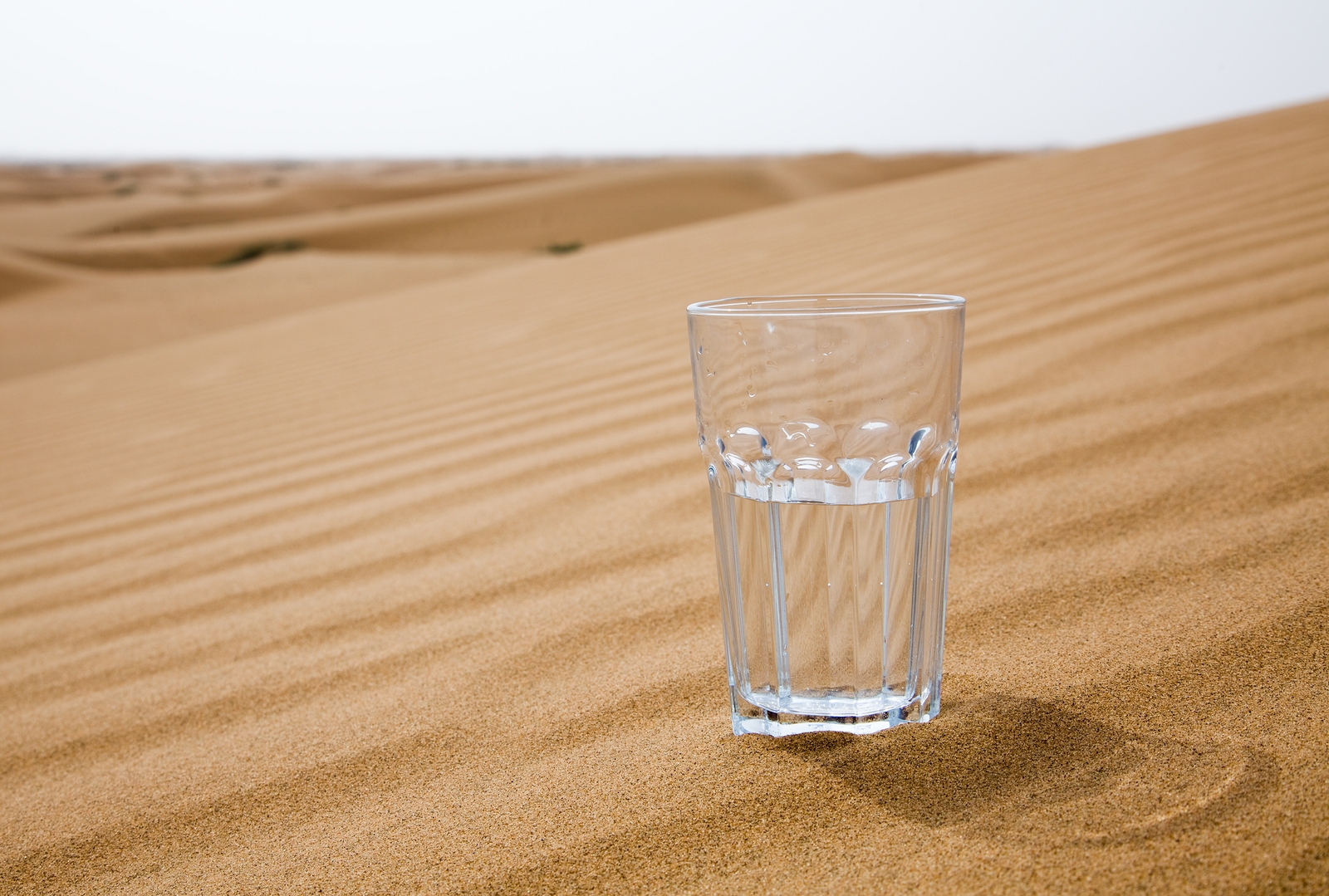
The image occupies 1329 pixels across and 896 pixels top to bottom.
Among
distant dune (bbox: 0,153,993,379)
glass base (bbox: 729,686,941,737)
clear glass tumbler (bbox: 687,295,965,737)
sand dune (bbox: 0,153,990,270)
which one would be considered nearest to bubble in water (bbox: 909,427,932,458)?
clear glass tumbler (bbox: 687,295,965,737)

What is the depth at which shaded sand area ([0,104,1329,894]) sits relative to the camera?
25.3 inches

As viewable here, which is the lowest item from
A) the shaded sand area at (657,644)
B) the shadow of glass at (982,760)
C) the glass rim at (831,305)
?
the shaded sand area at (657,644)

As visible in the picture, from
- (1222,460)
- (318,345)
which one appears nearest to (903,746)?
(1222,460)

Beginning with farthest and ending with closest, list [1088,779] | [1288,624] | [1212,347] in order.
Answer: [1212,347], [1288,624], [1088,779]

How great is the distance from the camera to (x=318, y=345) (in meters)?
4.13

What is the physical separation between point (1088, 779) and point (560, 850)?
358mm

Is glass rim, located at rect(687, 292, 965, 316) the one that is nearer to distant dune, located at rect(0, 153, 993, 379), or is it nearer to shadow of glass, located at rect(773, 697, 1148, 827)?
shadow of glass, located at rect(773, 697, 1148, 827)

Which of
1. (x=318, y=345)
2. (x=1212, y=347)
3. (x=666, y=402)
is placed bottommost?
(x=318, y=345)

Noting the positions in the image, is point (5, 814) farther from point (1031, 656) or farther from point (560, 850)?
point (1031, 656)

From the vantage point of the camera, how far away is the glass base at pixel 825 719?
735 millimetres

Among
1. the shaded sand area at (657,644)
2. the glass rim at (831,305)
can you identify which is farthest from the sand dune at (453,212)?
the glass rim at (831,305)

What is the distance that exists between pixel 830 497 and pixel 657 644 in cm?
32

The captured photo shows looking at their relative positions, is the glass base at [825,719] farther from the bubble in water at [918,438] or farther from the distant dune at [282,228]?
the distant dune at [282,228]

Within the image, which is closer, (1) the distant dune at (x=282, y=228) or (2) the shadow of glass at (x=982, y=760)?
(2) the shadow of glass at (x=982, y=760)
